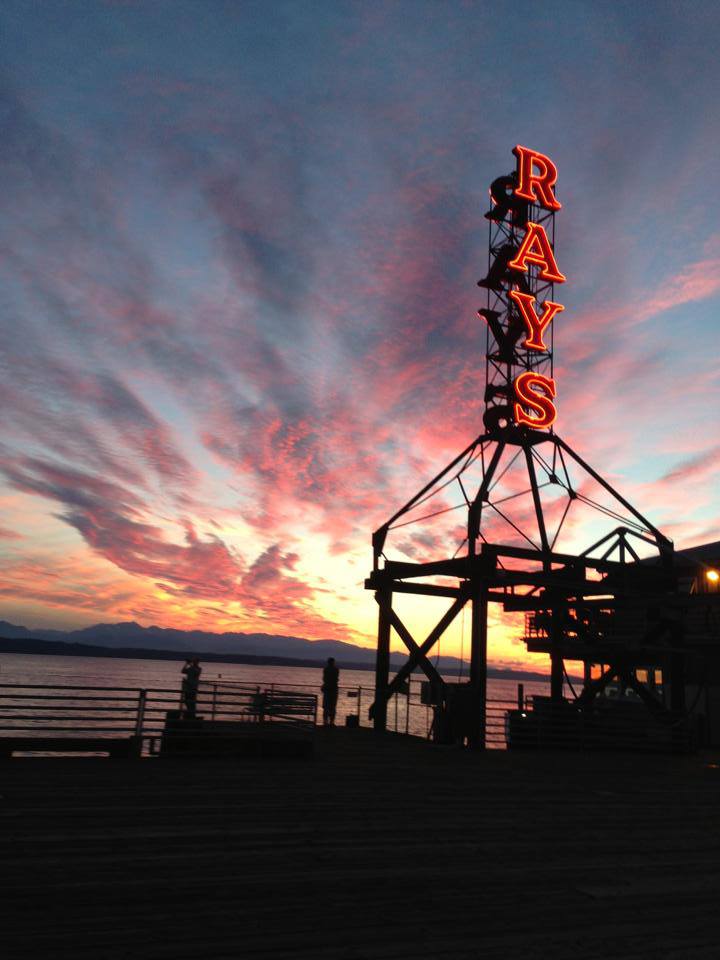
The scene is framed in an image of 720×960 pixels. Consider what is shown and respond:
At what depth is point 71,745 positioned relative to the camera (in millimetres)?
15594

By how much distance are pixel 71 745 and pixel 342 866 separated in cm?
906

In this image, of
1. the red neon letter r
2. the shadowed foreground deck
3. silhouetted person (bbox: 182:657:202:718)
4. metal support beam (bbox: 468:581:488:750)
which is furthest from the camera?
the red neon letter r

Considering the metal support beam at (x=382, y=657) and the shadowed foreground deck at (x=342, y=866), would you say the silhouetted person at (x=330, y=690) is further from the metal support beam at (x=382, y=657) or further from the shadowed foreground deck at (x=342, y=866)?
the shadowed foreground deck at (x=342, y=866)

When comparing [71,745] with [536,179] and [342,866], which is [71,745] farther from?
[536,179]

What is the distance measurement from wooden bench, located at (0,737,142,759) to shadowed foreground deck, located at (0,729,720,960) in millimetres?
415

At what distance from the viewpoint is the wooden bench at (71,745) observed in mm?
15109

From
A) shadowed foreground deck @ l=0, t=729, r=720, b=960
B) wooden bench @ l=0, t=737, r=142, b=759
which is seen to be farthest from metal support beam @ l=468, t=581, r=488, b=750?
wooden bench @ l=0, t=737, r=142, b=759

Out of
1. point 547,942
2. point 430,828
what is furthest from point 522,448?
point 547,942

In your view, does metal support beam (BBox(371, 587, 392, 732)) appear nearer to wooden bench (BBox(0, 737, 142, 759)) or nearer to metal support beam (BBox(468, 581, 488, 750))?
metal support beam (BBox(468, 581, 488, 750))

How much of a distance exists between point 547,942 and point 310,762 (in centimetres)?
1087

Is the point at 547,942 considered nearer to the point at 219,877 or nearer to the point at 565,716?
the point at 219,877

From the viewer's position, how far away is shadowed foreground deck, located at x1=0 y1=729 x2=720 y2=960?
255 inches

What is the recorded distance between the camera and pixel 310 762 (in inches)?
666

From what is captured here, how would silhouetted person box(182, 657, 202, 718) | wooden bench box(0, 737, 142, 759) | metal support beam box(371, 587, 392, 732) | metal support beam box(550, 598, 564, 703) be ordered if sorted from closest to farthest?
1. wooden bench box(0, 737, 142, 759)
2. silhouetted person box(182, 657, 202, 718)
3. metal support beam box(371, 587, 392, 732)
4. metal support beam box(550, 598, 564, 703)
